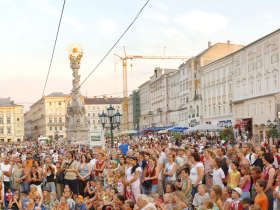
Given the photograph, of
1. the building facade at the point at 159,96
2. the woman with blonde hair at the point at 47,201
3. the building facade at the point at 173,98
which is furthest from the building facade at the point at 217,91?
the woman with blonde hair at the point at 47,201

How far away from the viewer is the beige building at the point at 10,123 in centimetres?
13125

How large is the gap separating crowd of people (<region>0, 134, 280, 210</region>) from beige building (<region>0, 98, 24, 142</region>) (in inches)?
4861

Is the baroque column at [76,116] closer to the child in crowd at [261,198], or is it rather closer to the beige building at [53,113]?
the child in crowd at [261,198]

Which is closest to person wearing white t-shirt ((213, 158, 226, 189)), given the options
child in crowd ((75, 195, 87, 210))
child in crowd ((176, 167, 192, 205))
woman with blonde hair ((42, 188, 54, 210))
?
child in crowd ((176, 167, 192, 205))

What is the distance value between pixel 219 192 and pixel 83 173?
5.61 meters

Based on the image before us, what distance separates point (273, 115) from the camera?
3638 cm

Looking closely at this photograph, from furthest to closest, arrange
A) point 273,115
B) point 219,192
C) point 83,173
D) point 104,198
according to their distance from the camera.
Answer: point 273,115 < point 83,173 < point 104,198 < point 219,192

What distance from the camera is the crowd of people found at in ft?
26.1

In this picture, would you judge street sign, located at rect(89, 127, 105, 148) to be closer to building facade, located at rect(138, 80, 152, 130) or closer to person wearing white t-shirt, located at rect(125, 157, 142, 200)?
person wearing white t-shirt, located at rect(125, 157, 142, 200)

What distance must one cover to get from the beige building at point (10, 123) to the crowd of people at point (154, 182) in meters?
123

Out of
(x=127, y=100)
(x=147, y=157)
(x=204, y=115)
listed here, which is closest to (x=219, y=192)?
(x=147, y=157)

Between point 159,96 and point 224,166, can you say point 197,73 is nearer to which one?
point 159,96

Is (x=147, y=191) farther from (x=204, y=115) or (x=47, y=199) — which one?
(x=204, y=115)

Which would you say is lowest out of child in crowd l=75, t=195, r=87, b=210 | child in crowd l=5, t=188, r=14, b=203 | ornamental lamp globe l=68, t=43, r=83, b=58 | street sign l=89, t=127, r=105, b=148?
child in crowd l=5, t=188, r=14, b=203
